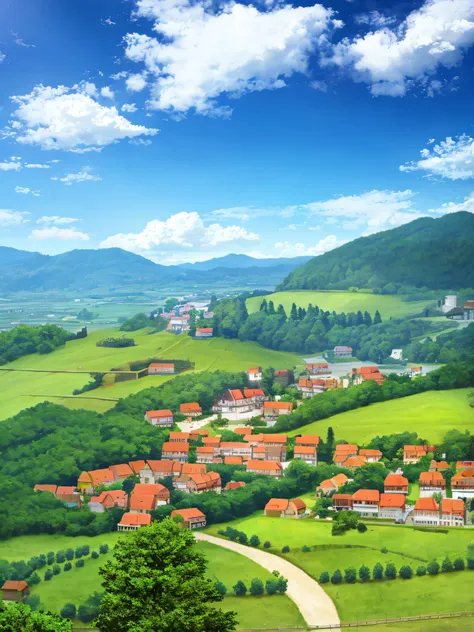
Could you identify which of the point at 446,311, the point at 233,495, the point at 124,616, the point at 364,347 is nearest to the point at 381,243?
the point at 446,311

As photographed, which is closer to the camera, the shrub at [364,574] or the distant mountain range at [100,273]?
the shrub at [364,574]

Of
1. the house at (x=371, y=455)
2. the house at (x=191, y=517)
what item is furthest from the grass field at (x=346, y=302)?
the house at (x=191, y=517)

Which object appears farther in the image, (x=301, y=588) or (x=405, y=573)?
(x=405, y=573)

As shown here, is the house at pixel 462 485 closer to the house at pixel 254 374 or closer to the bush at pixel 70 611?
the bush at pixel 70 611

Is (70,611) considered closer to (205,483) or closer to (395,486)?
(205,483)

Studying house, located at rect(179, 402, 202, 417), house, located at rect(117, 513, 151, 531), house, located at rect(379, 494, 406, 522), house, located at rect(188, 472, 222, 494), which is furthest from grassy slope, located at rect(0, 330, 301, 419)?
house, located at rect(379, 494, 406, 522)

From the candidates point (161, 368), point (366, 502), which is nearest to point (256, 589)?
point (366, 502)
